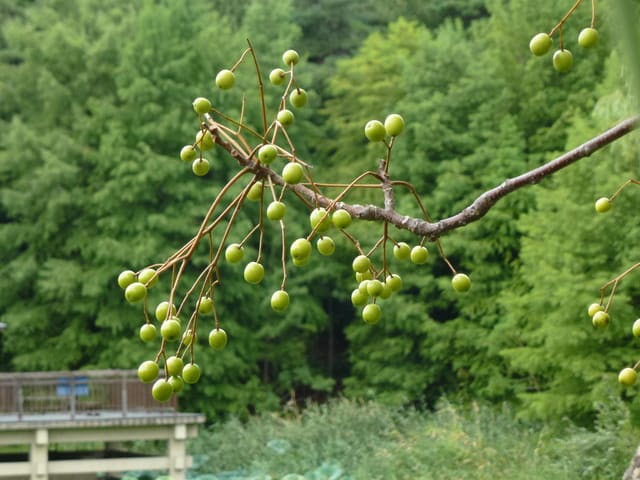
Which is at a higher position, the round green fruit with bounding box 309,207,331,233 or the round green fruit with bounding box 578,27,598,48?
the round green fruit with bounding box 578,27,598,48

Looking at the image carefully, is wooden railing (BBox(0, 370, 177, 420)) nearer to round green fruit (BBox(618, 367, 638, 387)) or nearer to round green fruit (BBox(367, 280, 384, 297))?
round green fruit (BBox(618, 367, 638, 387))

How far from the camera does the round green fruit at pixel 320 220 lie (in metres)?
1.01

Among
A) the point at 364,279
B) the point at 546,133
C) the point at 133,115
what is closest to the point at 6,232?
the point at 133,115

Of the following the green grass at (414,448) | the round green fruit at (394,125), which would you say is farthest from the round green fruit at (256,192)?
the green grass at (414,448)

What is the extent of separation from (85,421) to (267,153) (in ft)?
46.0

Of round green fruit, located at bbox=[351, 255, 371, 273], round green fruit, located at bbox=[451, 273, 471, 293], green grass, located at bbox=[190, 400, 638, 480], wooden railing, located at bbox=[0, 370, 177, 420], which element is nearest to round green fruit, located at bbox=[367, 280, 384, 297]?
round green fruit, located at bbox=[351, 255, 371, 273]

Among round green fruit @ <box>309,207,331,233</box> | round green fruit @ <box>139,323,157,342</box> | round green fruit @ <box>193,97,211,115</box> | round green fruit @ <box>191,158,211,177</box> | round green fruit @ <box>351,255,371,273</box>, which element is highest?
round green fruit @ <box>193,97,211,115</box>

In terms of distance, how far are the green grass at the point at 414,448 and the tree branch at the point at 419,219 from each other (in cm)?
1043

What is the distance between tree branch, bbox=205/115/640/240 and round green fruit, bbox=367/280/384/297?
0.41 ft

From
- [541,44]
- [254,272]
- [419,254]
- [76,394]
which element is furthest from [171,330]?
[76,394]

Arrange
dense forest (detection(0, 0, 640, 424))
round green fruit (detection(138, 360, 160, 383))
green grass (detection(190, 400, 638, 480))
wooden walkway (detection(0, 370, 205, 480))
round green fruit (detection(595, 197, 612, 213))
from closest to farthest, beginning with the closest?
round green fruit (detection(138, 360, 160, 383)) < round green fruit (detection(595, 197, 612, 213)) < green grass (detection(190, 400, 638, 480)) < wooden walkway (detection(0, 370, 205, 480)) < dense forest (detection(0, 0, 640, 424))

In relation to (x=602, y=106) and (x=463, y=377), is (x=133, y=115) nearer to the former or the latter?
(x=463, y=377)

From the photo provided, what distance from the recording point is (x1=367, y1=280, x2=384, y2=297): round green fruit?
1.17 m

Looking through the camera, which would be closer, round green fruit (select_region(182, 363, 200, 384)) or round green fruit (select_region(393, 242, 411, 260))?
round green fruit (select_region(182, 363, 200, 384))
